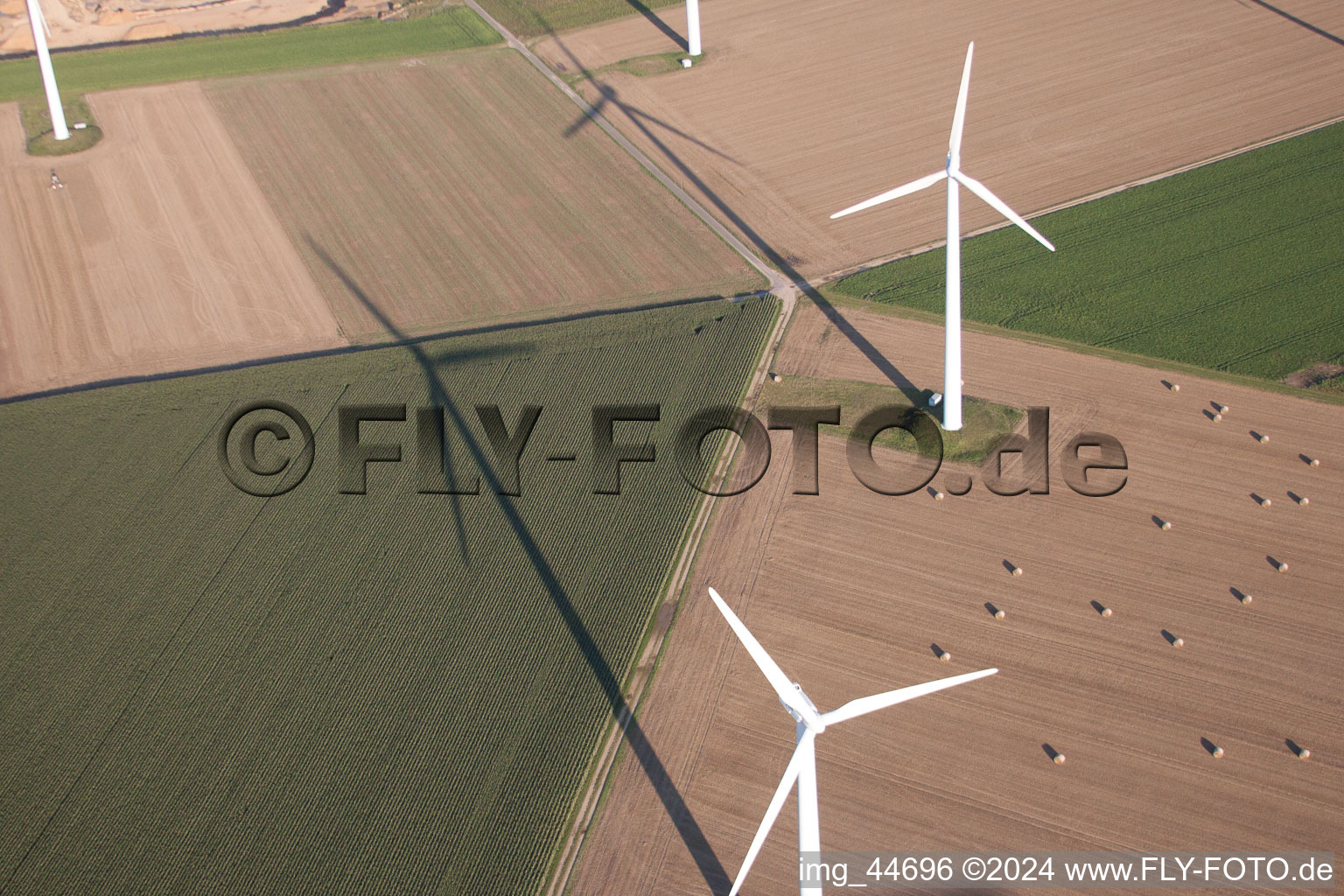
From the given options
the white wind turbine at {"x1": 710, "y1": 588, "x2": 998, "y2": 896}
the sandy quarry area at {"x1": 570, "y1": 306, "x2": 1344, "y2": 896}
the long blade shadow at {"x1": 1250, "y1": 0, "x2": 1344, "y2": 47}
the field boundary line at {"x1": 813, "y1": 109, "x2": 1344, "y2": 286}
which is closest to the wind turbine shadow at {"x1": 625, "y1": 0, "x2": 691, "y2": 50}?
the field boundary line at {"x1": 813, "y1": 109, "x2": 1344, "y2": 286}

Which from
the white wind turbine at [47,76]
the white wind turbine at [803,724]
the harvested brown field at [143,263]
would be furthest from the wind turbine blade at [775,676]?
the white wind turbine at [47,76]

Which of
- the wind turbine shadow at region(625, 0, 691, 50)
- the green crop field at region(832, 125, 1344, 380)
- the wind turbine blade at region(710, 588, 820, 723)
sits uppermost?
the wind turbine blade at region(710, 588, 820, 723)

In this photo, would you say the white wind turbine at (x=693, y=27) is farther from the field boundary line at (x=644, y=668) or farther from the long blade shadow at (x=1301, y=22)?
the long blade shadow at (x=1301, y=22)

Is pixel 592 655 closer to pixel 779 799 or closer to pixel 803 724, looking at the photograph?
pixel 779 799

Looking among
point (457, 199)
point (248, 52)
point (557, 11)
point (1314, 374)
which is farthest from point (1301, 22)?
point (248, 52)

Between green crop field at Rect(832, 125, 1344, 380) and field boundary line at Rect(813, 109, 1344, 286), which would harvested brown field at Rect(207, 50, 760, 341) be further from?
green crop field at Rect(832, 125, 1344, 380)
